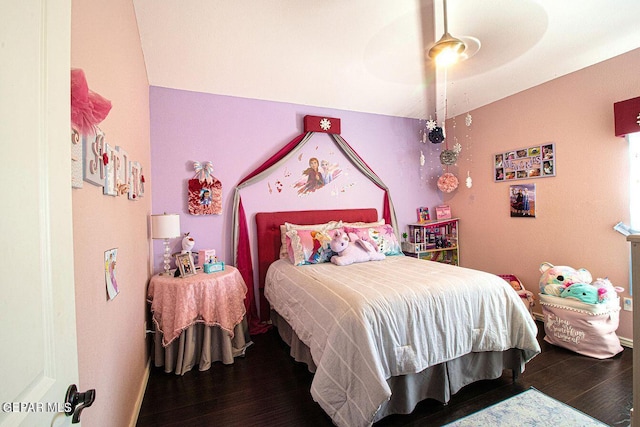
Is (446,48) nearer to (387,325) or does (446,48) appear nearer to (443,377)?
(387,325)

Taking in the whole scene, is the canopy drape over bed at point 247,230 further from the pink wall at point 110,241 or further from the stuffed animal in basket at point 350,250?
the pink wall at point 110,241

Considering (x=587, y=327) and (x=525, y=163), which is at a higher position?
(x=525, y=163)

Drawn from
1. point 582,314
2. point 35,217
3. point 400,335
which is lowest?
point 582,314

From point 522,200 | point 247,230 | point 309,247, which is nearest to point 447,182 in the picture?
point 522,200

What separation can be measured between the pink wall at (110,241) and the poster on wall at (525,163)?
4031mm

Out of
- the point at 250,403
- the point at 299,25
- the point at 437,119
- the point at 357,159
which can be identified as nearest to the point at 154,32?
the point at 299,25

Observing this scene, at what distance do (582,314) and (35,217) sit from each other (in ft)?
11.7

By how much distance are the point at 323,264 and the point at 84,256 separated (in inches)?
81.5

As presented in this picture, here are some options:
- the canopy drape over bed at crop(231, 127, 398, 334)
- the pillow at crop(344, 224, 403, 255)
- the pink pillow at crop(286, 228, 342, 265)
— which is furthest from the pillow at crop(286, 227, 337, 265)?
the canopy drape over bed at crop(231, 127, 398, 334)

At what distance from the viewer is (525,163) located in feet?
11.1

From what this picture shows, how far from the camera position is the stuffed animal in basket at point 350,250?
9.20 feet

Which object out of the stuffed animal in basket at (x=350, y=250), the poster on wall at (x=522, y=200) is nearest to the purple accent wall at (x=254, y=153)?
the stuffed animal in basket at (x=350, y=250)

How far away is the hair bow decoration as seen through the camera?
309 centimetres

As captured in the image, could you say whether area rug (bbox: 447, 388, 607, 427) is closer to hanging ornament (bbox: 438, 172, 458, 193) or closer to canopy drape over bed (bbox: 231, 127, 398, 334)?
canopy drape over bed (bbox: 231, 127, 398, 334)
